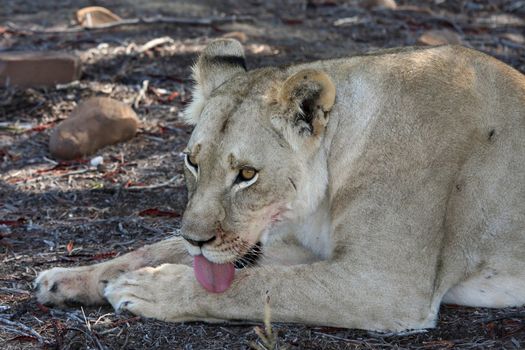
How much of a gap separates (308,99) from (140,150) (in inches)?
113

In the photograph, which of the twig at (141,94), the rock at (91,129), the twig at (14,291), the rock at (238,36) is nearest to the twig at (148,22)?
the rock at (238,36)

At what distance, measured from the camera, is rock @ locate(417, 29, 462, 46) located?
27.7 ft

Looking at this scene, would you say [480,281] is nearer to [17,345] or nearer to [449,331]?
[449,331]

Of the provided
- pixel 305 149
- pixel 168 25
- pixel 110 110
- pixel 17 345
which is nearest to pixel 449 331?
pixel 305 149

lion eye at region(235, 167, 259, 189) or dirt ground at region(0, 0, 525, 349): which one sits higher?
lion eye at region(235, 167, 259, 189)

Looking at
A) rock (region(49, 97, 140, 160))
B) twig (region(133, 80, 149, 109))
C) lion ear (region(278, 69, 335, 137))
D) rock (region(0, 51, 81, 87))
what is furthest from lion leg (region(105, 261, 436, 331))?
rock (region(0, 51, 81, 87))

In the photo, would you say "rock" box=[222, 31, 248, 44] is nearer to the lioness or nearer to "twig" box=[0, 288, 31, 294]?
the lioness

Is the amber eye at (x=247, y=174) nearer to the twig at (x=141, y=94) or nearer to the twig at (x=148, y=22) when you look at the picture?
the twig at (x=141, y=94)

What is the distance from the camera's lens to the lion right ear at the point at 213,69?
466 centimetres

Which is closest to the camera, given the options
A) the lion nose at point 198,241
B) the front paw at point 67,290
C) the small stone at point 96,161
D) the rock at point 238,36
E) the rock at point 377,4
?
the lion nose at point 198,241

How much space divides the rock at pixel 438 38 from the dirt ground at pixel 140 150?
239mm

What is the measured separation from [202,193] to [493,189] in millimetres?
1250

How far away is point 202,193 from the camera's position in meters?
4.11

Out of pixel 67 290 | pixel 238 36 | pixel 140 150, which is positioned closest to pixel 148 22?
pixel 238 36
